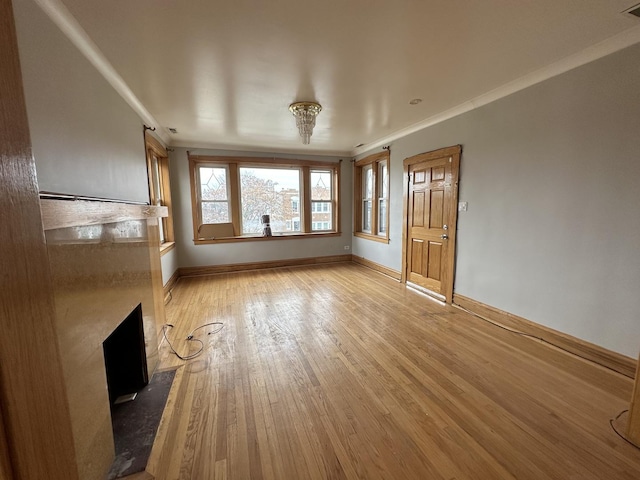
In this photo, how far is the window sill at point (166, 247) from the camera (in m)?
4.03

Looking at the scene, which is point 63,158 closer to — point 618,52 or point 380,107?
point 380,107

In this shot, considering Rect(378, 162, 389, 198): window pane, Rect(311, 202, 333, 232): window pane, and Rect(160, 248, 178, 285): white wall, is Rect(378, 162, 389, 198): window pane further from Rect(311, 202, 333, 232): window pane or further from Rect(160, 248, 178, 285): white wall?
Rect(160, 248, 178, 285): white wall

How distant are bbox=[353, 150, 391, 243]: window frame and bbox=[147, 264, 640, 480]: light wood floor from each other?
2.52 metres

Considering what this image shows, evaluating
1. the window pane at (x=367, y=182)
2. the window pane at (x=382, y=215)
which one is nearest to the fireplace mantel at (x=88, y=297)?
the window pane at (x=382, y=215)

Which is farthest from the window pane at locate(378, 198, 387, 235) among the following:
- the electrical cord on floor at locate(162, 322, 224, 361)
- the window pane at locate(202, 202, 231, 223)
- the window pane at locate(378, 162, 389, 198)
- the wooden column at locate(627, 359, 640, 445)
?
the wooden column at locate(627, 359, 640, 445)

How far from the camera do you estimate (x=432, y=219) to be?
3.90 meters

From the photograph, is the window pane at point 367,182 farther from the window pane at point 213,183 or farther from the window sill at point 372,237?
the window pane at point 213,183

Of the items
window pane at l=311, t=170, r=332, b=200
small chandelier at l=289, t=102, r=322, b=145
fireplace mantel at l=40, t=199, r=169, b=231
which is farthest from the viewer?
window pane at l=311, t=170, r=332, b=200

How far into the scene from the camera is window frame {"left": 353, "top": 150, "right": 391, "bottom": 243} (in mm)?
5027

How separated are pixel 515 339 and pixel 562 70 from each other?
2.47 metres

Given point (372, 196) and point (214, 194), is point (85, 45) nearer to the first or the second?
point (214, 194)

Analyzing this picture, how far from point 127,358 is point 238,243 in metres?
3.53

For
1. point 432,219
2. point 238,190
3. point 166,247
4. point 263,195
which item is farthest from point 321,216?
point 166,247

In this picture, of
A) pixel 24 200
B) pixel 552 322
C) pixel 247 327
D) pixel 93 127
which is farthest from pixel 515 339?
pixel 93 127
